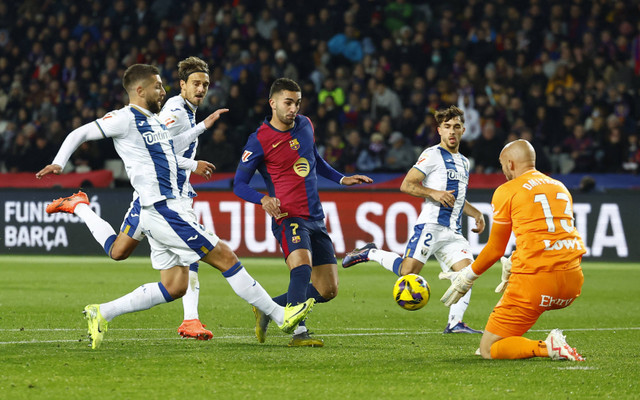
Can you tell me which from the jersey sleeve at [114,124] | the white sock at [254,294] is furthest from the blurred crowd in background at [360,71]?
the jersey sleeve at [114,124]

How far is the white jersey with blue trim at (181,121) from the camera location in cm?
845

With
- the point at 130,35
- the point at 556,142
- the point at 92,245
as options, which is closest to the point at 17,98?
the point at 130,35

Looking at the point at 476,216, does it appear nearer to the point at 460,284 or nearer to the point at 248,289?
the point at 460,284

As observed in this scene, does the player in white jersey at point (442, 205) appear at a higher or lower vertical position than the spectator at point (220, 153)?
lower

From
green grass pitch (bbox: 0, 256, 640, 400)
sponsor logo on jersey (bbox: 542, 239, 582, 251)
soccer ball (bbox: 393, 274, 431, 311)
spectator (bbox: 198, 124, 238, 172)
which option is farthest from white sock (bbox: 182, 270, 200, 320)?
spectator (bbox: 198, 124, 238, 172)

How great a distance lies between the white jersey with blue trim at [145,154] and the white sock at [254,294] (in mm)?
786

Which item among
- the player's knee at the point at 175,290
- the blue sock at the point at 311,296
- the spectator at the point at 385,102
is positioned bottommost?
the blue sock at the point at 311,296

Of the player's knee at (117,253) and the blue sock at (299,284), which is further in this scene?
the player's knee at (117,253)

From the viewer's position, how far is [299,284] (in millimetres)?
7672

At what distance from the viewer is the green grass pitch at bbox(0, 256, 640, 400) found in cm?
562

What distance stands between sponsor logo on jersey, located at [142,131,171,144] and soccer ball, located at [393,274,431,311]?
228 centimetres

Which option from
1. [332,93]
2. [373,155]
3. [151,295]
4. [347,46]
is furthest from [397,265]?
[347,46]

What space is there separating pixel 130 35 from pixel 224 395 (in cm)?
1939

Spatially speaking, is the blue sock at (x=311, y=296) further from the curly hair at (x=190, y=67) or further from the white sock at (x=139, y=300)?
the curly hair at (x=190, y=67)
